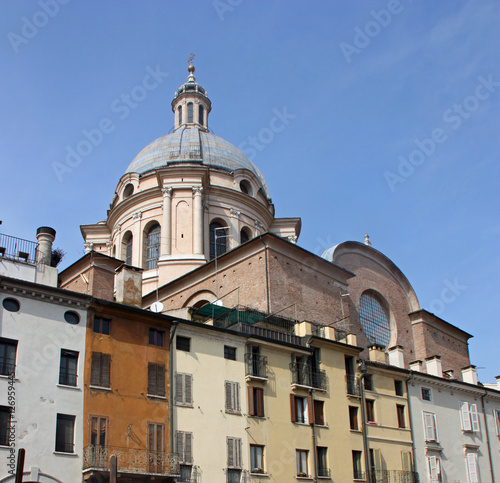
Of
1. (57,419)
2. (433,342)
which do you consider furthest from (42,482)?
(433,342)

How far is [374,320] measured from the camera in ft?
151

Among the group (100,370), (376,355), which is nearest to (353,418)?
(376,355)

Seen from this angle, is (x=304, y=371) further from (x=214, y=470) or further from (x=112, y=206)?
(x=112, y=206)

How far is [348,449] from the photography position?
1176 inches

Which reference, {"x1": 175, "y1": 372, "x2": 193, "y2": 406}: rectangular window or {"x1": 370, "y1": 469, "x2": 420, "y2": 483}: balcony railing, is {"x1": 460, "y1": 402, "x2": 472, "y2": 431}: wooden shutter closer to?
{"x1": 370, "y1": 469, "x2": 420, "y2": 483}: balcony railing

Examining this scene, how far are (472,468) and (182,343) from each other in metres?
19.0

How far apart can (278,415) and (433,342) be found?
23446 millimetres

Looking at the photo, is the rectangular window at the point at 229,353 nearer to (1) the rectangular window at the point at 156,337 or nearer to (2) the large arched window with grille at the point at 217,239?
(1) the rectangular window at the point at 156,337

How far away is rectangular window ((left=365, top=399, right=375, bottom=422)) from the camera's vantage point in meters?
32.0

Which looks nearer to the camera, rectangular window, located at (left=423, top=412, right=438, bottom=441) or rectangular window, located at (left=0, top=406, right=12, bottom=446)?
rectangular window, located at (left=0, top=406, right=12, bottom=446)

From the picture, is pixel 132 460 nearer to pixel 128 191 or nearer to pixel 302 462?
pixel 302 462

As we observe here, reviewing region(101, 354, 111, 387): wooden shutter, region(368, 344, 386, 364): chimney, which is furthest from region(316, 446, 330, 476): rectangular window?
region(101, 354, 111, 387): wooden shutter

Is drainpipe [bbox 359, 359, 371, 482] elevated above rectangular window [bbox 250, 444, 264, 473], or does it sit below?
above

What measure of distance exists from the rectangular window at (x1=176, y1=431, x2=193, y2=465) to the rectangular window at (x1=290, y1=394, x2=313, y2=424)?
515 cm
